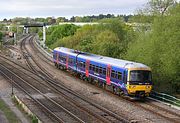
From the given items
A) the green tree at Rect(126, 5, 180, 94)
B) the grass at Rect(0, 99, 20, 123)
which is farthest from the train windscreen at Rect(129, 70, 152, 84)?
the grass at Rect(0, 99, 20, 123)

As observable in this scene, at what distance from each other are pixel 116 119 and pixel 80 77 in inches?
822

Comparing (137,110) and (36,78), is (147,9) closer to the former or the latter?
(36,78)

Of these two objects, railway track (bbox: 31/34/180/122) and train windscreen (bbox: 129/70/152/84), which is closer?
railway track (bbox: 31/34/180/122)

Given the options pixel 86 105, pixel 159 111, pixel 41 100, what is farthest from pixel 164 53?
pixel 41 100

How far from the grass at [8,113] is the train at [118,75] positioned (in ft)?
29.1

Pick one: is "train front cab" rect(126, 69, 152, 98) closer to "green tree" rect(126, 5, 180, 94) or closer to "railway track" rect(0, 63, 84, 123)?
"green tree" rect(126, 5, 180, 94)

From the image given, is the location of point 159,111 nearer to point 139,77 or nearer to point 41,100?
point 139,77

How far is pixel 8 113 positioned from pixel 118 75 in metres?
9.69

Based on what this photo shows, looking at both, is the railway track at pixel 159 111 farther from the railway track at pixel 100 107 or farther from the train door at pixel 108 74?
the train door at pixel 108 74

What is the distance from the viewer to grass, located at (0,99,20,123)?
24.0 metres

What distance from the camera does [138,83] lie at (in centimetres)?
3042

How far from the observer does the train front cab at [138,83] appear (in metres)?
30.2

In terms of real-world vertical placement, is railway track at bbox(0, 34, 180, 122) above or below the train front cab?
below

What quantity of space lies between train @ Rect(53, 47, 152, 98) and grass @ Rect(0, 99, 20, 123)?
888cm
